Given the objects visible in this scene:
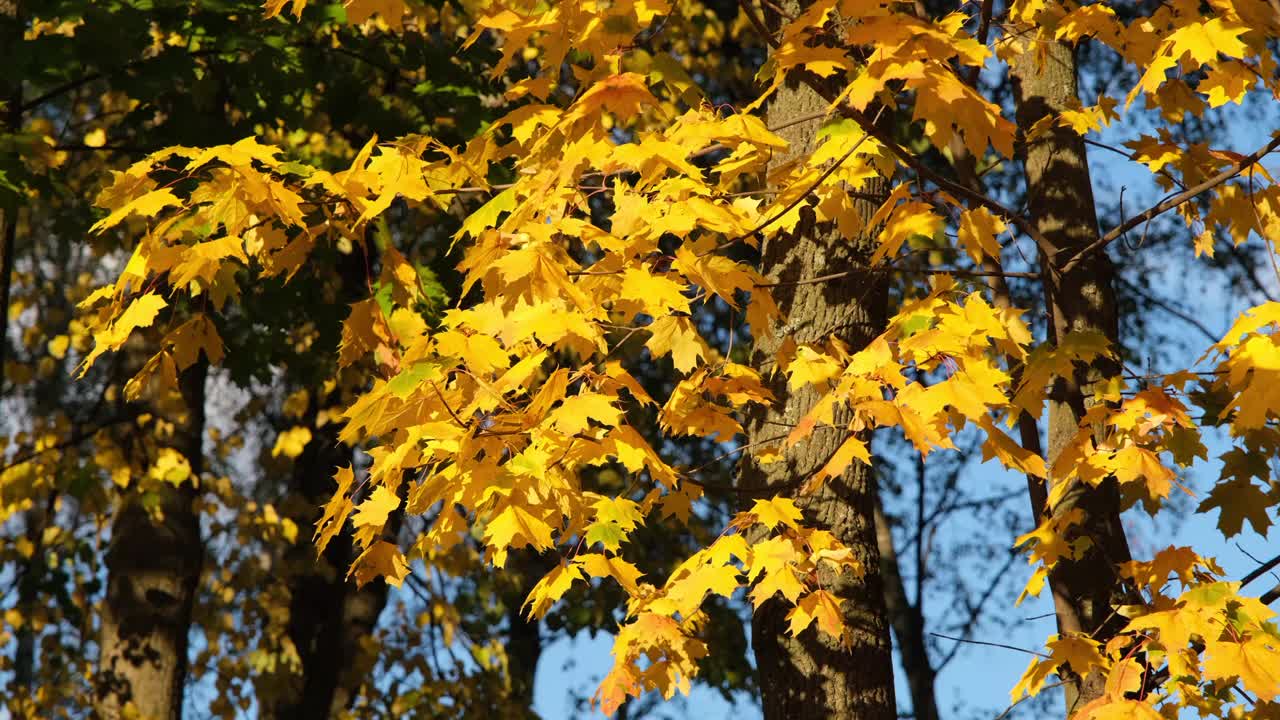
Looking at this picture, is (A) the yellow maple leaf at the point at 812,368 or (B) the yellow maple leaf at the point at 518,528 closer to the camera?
(B) the yellow maple leaf at the point at 518,528

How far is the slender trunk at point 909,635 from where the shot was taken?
11695 mm

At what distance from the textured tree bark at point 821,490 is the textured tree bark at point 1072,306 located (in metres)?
0.72

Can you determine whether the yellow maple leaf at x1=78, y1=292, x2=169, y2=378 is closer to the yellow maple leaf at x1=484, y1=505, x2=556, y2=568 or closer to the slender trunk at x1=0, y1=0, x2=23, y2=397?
the yellow maple leaf at x1=484, y1=505, x2=556, y2=568

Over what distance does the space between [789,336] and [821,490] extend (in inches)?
24.6

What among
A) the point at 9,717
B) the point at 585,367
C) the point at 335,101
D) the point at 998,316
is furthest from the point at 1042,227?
the point at 9,717

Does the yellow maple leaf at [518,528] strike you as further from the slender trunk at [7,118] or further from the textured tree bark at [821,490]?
the slender trunk at [7,118]

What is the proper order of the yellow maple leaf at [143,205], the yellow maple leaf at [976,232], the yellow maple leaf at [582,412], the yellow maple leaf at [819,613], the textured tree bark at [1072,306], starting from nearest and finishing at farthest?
the yellow maple leaf at [582,412], the yellow maple leaf at [143,205], the yellow maple leaf at [819,613], the yellow maple leaf at [976,232], the textured tree bark at [1072,306]

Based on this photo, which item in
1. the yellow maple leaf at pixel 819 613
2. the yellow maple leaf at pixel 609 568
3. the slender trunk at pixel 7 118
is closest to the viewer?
the yellow maple leaf at pixel 609 568

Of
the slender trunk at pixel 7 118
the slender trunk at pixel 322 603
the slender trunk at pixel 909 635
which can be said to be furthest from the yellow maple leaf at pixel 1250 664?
the slender trunk at pixel 909 635

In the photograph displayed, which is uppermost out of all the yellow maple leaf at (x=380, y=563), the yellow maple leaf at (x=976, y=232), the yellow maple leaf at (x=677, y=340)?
the yellow maple leaf at (x=976, y=232)

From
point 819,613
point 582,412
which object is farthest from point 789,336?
point 582,412

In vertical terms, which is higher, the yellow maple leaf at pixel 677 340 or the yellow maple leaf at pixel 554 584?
the yellow maple leaf at pixel 677 340

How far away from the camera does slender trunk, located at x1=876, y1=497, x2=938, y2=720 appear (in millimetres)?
11695

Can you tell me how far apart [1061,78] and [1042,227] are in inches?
27.9
